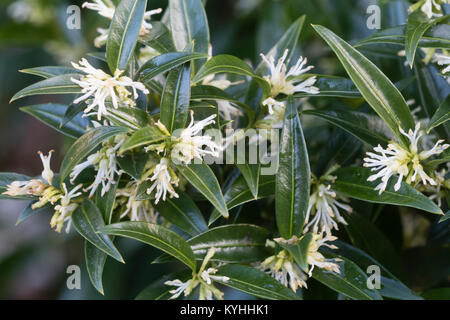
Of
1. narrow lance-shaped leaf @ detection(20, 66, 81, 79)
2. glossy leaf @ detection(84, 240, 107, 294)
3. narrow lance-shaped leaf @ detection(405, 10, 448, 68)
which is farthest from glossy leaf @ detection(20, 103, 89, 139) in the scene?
narrow lance-shaped leaf @ detection(405, 10, 448, 68)

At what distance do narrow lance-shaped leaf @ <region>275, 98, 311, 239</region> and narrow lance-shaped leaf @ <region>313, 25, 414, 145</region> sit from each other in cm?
10

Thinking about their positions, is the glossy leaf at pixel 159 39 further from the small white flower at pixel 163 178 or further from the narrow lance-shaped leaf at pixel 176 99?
the small white flower at pixel 163 178

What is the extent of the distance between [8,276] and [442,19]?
167cm

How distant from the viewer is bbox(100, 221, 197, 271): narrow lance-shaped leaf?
71 centimetres

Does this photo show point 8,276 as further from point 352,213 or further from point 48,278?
point 352,213

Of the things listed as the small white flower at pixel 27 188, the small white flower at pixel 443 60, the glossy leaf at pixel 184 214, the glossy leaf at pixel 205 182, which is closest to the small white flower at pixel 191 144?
the glossy leaf at pixel 205 182

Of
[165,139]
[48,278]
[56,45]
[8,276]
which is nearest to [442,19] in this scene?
[165,139]

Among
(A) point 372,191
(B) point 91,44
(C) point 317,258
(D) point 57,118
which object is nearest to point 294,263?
(C) point 317,258

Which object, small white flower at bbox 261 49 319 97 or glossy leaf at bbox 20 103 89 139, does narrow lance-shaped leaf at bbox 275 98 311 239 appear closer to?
small white flower at bbox 261 49 319 97

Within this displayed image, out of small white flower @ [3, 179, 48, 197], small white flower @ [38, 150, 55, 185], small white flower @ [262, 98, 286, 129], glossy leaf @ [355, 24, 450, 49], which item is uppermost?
glossy leaf @ [355, 24, 450, 49]

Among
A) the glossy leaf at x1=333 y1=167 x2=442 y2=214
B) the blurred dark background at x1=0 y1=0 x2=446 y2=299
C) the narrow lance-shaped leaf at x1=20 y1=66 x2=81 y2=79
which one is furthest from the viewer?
the blurred dark background at x1=0 y1=0 x2=446 y2=299

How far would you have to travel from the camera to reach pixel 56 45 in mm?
1789

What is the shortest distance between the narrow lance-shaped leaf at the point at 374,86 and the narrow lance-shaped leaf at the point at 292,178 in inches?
3.8

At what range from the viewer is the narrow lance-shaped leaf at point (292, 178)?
73cm
